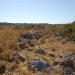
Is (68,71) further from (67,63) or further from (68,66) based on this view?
(67,63)

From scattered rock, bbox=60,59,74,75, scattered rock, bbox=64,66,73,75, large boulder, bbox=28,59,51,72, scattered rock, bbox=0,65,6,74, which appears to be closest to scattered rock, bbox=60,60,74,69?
scattered rock, bbox=60,59,74,75

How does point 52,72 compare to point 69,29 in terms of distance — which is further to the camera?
point 69,29

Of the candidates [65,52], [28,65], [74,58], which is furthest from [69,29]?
[28,65]

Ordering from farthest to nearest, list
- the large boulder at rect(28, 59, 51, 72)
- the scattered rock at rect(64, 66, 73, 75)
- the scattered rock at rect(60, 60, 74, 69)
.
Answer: the scattered rock at rect(60, 60, 74, 69) → the large boulder at rect(28, 59, 51, 72) → the scattered rock at rect(64, 66, 73, 75)

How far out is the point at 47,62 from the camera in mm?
8805

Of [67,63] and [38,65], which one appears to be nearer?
[38,65]

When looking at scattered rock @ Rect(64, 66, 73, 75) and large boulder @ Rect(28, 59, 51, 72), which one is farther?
large boulder @ Rect(28, 59, 51, 72)

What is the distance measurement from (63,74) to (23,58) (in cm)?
209

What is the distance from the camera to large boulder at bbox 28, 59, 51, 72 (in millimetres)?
7989

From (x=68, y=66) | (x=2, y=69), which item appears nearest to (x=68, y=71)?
(x=68, y=66)

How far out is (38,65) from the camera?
820 cm

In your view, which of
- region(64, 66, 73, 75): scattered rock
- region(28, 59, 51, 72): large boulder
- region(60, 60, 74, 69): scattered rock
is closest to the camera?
region(64, 66, 73, 75): scattered rock

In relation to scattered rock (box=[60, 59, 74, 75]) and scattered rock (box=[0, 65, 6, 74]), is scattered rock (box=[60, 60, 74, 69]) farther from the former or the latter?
scattered rock (box=[0, 65, 6, 74])

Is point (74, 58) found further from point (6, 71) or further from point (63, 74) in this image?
point (6, 71)
